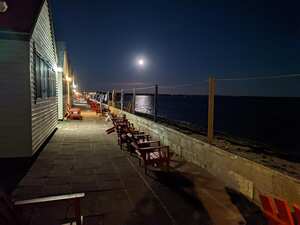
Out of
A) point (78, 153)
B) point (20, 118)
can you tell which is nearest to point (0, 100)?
point (20, 118)

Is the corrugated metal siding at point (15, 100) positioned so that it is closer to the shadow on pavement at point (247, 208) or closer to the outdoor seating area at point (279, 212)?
the shadow on pavement at point (247, 208)

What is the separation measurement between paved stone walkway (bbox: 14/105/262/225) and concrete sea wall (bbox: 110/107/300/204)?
7.1 inches

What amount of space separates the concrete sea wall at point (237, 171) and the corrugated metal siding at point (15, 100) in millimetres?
3902

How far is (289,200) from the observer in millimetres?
3580

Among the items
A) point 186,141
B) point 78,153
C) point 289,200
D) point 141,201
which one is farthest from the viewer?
point 78,153

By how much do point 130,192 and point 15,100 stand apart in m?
4.09

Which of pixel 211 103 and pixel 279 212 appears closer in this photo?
pixel 279 212

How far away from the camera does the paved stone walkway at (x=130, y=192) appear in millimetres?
3742

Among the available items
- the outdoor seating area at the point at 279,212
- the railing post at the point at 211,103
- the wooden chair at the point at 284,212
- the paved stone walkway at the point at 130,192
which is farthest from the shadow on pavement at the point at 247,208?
the railing post at the point at 211,103

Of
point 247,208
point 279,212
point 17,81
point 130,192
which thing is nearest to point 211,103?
point 247,208

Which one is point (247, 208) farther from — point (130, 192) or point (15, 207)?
point (15, 207)

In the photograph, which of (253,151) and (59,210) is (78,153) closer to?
(59,210)

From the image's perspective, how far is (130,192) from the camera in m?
4.66

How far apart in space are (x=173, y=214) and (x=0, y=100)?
209 inches
